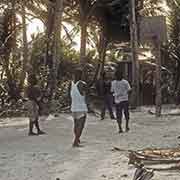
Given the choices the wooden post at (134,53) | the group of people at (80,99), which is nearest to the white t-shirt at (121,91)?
the group of people at (80,99)

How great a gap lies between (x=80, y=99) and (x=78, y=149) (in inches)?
37.9

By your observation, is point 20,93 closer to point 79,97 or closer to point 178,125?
point 178,125

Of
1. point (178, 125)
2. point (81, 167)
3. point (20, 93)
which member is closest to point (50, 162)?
point (81, 167)

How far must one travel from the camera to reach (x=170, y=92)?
24203 millimetres

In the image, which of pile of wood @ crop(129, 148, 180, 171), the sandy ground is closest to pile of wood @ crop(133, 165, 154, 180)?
the sandy ground

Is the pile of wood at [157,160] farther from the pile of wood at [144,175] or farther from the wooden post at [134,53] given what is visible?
the wooden post at [134,53]

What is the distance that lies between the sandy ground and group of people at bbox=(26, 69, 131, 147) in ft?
1.20

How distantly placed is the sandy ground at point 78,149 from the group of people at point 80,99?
37 cm

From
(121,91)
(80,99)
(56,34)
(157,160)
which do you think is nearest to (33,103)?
(121,91)

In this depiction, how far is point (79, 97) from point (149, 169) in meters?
3.17

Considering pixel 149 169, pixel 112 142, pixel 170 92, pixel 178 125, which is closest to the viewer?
pixel 149 169

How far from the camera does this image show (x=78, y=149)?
32.6 ft

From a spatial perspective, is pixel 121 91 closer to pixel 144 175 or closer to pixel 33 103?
pixel 33 103

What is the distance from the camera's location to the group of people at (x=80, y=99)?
10.0 metres
